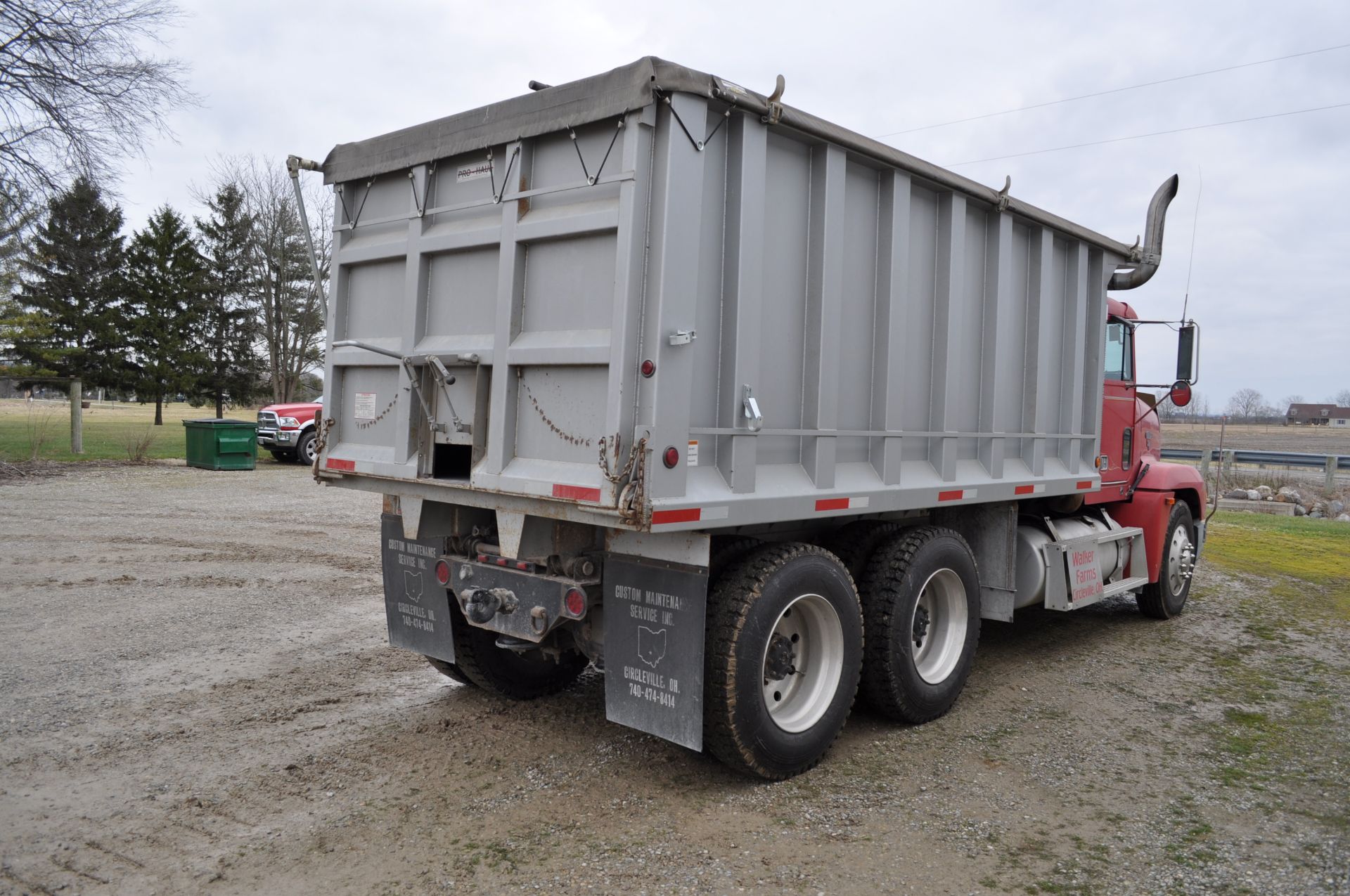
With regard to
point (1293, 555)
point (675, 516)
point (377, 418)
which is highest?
point (377, 418)

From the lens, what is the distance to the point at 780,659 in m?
4.39

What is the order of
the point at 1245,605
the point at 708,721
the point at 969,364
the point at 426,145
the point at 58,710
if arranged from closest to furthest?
the point at 708,721
the point at 426,145
the point at 58,710
the point at 969,364
the point at 1245,605

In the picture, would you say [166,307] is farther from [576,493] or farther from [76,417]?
[576,493]

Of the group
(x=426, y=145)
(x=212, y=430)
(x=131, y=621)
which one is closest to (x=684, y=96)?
(x=426, y=145)

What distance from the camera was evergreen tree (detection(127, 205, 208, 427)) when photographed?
122 ft

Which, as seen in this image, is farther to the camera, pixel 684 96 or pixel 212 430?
pixel 212 430

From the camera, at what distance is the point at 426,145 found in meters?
4.69

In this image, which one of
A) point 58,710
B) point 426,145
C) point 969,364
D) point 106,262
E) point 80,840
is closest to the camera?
point 80,840

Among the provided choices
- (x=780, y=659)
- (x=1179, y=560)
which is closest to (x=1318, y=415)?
(x=1179, y=560)

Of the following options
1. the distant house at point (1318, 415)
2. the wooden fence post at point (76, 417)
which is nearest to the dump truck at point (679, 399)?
the wooden fence post at point (76, 417)

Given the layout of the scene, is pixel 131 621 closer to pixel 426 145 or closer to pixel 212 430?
pixel 426 145

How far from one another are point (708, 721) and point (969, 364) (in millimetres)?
2861

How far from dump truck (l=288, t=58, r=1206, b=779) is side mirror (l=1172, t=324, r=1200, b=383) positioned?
204cm

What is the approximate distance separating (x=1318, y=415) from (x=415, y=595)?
169 feet
